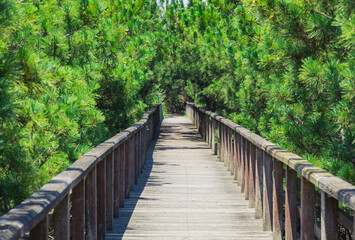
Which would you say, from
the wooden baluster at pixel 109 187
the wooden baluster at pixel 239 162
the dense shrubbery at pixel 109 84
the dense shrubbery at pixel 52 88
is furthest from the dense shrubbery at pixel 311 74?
the dense shrubbery at pixel 52 88

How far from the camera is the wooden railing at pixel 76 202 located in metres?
1.78

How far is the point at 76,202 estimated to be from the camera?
119 inches

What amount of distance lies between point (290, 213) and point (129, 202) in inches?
101

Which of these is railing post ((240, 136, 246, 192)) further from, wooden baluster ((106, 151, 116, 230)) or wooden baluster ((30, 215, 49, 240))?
wooden baluster ((30, 215, 49, 240))

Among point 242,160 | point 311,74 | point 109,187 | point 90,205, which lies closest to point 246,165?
point 242,160

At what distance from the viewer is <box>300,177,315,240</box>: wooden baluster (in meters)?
3.19

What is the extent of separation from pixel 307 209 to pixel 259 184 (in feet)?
5.04

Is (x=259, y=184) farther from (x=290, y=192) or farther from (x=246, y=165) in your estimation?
(x=290, y=192)

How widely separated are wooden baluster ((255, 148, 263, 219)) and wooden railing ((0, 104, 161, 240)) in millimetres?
1436

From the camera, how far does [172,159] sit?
382 inches

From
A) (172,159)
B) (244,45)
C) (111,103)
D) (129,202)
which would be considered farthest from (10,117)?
(172,159)

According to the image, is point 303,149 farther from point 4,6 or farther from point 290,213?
point 4,6

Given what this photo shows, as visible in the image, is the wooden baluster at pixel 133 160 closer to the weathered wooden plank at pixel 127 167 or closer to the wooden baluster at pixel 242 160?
the weathered wooden plank at pixel 127 167

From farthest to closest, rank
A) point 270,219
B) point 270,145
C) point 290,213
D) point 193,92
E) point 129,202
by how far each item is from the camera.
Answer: point 193,92, point 129,202, point 270,219, point 270,145, point 290,213
